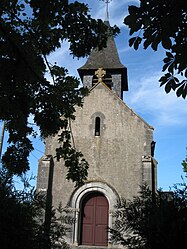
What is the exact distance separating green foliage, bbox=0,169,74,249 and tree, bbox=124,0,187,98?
13.7 feet

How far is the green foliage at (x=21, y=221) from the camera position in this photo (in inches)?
253

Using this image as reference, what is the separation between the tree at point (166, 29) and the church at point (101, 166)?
1108 cm

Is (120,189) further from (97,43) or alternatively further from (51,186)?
(97,43)

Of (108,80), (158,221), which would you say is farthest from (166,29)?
(108,80)

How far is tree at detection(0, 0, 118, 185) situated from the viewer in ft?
21.5

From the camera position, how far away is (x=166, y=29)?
386 centimetres

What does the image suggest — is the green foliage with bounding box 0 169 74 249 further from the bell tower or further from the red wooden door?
the bell tower

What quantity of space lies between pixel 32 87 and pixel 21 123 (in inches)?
38.1

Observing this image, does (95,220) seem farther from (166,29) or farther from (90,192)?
(166,29)

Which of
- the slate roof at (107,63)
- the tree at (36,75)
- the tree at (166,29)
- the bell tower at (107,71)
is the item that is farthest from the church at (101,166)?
the tree at (166,29)

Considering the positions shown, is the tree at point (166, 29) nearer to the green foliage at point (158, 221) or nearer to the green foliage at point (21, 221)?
the green foliage at point (158, 221)

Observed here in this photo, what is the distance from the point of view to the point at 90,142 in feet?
53.0

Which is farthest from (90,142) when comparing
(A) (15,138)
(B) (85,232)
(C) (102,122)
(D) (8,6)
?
(D) (8,6)

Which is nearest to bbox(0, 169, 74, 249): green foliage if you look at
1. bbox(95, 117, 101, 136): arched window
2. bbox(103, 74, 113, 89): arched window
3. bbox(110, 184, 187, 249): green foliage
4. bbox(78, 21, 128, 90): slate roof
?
bbox(110, 184, 187, 249): green foliage
